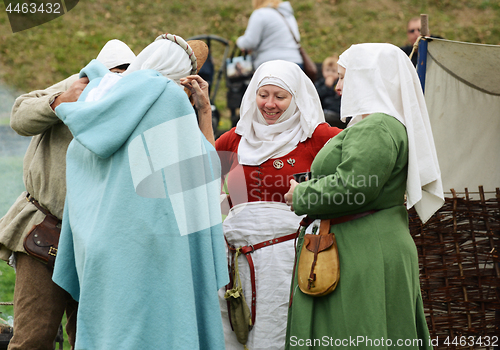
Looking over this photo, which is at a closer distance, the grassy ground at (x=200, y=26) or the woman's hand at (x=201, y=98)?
the woman's hand at (x=201, y=98)

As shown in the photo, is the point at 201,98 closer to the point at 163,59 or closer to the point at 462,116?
the point at 163,59

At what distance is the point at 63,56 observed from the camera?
1080cm

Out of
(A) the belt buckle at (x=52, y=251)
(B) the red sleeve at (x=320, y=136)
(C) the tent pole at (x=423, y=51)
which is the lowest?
(A) the belt buckle at (x=52, y=251)

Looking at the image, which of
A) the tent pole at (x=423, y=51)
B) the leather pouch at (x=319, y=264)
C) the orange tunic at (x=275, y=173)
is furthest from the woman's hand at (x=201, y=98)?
the tent pole at (x=423, y=51)

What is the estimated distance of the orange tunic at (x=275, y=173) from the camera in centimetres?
302

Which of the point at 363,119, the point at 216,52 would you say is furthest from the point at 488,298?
the point at 216,52

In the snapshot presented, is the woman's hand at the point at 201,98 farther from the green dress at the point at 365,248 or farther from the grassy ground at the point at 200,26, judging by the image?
the grassy ground at the point at 200,26

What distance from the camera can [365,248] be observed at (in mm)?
2434

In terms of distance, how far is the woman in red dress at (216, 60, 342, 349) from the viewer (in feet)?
9.59

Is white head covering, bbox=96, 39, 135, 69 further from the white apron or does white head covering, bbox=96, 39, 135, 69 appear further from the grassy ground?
the grassy ground

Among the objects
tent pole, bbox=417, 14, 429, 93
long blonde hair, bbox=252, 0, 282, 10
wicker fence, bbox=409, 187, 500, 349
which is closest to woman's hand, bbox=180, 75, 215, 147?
wicker fence, bbox=409, 187, 500, 349

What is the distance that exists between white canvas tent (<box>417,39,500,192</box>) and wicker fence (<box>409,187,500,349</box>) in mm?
394

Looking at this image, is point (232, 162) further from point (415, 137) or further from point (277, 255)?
point (415, 137)

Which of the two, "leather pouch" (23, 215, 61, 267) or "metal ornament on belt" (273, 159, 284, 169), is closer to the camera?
"leather pouch" (23, 215, 61, 267)
